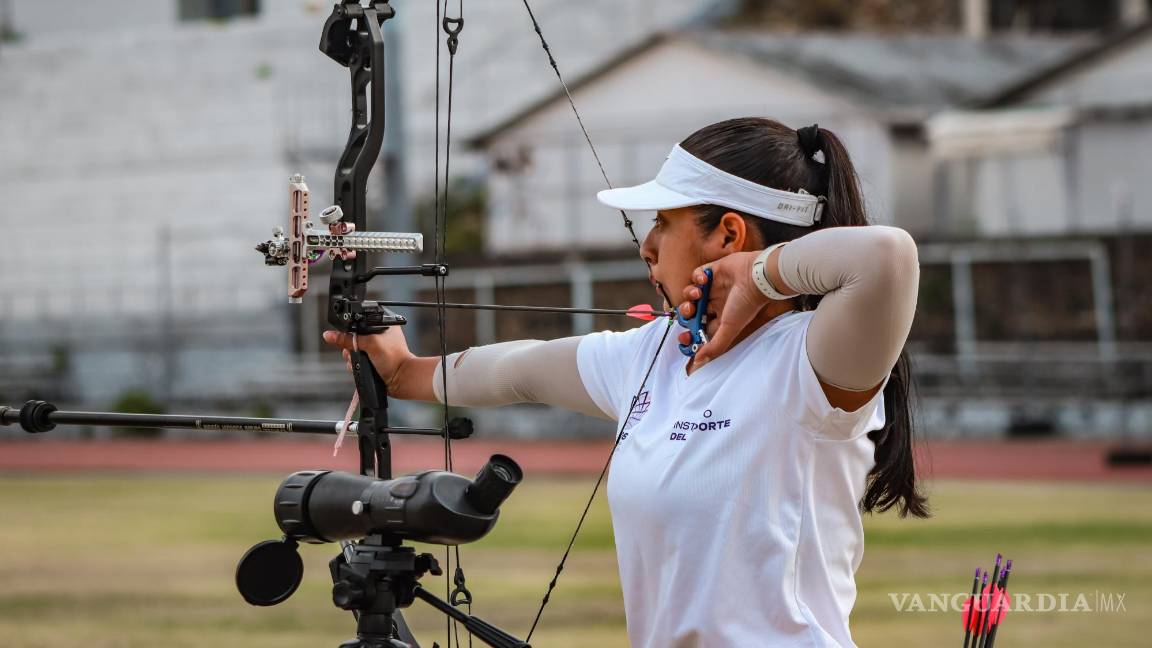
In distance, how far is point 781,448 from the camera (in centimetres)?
240

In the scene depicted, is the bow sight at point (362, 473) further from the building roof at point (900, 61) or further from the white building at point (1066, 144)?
the building roof at point (900, 61)

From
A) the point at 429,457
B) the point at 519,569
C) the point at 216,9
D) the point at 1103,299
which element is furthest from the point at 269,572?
the point at 216,9

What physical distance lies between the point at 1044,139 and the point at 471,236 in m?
8.92

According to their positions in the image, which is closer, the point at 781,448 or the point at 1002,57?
the point at 781,448

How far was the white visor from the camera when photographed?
250 centimetres

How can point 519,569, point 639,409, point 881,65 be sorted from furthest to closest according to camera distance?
point 881,65 → point 519,569 → point 639,409

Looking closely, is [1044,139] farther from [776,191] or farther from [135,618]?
[776,191]

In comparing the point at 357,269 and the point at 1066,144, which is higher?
the point at 1066,144

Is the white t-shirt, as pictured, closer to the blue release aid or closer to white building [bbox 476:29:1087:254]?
the blue release aid

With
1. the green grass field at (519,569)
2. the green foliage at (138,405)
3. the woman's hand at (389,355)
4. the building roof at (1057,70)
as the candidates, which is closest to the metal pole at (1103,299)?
the building roof at (1057,70)

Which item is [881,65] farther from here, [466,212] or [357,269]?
[357,269]

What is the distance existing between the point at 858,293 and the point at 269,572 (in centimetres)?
90

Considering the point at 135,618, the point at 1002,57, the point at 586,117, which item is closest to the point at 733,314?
the point at 135,618

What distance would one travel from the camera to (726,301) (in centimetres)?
245
